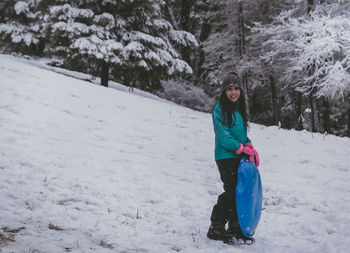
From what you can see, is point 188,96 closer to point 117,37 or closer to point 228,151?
point 117,37

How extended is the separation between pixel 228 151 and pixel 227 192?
1.48 ft

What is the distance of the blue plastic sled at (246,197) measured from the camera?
3.54 meters

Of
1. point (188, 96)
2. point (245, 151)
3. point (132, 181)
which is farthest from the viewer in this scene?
point (188, 96)

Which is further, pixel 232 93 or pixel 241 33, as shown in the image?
pixel 241 33

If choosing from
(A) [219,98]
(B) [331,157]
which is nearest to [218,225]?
(A) [219,98]

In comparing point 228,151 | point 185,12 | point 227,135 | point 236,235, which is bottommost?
point 236,235

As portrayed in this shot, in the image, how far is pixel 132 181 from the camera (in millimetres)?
5527

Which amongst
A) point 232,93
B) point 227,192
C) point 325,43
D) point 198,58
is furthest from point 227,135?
point 198,58

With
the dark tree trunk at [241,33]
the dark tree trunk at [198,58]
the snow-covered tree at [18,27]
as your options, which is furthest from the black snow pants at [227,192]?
the snow-covered tree at [18,27]

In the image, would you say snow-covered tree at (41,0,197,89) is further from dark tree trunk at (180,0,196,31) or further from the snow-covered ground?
dark tree trunk at (180,0,196,31)

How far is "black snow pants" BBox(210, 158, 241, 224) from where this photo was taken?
365 cm

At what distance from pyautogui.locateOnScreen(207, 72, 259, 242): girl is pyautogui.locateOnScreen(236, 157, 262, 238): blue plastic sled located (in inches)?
4.0

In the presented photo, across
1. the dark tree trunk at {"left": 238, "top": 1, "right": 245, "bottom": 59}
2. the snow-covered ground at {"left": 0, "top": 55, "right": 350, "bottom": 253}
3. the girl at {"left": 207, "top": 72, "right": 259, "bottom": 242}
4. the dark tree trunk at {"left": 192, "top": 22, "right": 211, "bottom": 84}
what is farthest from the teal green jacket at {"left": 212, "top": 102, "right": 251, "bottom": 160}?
the dark tree trunk at {"left": 192, "top": 22, "right": 211, "bottom": 84}

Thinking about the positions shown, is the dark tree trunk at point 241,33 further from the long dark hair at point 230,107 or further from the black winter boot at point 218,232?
the black winter boot at point 218,232
